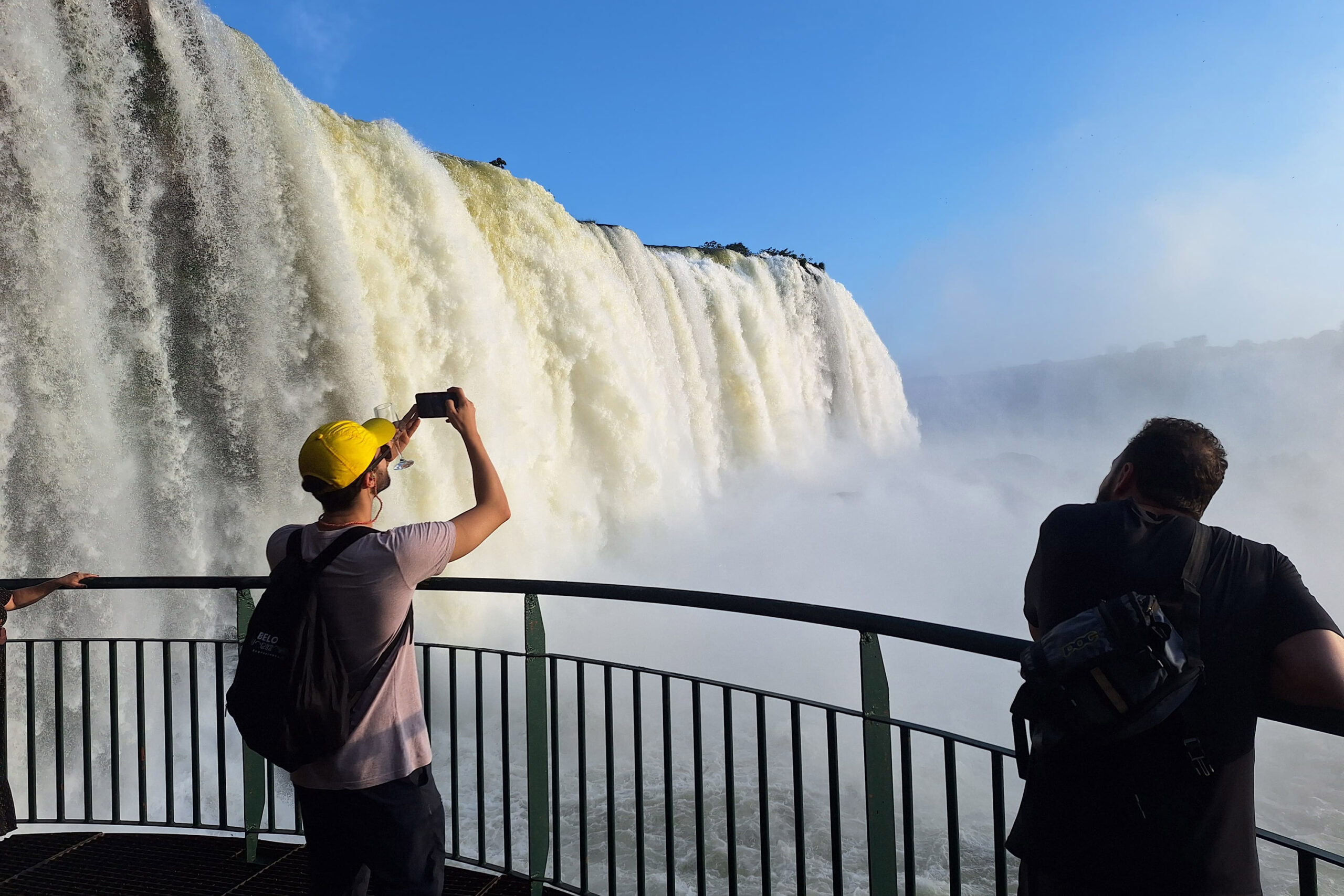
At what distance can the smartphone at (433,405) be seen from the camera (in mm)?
2287

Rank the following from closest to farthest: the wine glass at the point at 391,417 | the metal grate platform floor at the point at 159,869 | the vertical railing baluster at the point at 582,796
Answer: the wine glass at the point at 391,417
the vertical railing baluster at the point at 582,796
the metal grate platform floor at the point at 159,869

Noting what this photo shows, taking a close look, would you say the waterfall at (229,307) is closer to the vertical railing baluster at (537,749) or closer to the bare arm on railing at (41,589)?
the bare arm on railing at (41,589)

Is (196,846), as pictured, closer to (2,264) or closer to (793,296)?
(2,264)

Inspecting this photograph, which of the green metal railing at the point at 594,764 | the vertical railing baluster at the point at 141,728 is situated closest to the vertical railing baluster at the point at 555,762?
the green metal railing at the point at 594,764

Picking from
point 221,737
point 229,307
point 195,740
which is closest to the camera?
point 221,737

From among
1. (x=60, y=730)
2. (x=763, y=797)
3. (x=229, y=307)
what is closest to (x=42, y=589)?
(x=60, y=730)

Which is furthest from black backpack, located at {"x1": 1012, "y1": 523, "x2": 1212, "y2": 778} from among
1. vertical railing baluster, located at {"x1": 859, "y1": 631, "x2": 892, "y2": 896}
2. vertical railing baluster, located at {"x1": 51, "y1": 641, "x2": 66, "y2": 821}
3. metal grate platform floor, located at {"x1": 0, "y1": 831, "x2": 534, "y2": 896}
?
vertical railing baluster, located at {"x1": 51, "y1": 641, "x2": 66, "y2": 821}

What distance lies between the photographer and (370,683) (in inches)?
75.2

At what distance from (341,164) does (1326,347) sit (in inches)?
2519

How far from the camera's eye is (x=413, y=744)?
1.99 metres

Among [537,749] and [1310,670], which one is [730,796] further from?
[1310,670]

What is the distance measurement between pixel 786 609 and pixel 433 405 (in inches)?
43.4

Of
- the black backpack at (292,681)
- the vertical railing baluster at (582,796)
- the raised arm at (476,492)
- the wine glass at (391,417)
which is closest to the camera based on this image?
the black backpack at (292,681)

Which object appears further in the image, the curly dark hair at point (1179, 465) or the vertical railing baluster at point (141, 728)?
the vertical railing baluster at point (141, 728)
